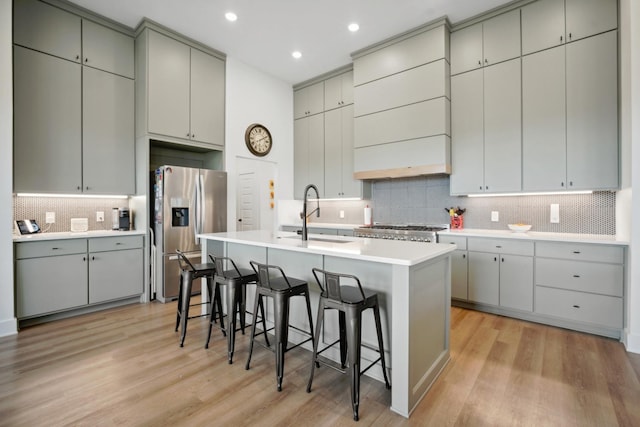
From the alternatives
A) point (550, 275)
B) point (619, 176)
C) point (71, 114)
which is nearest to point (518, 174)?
point (619, 176)

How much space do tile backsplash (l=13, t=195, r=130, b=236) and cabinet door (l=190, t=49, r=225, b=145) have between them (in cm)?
141

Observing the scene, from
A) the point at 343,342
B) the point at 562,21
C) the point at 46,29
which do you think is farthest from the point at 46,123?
the point at 562,21

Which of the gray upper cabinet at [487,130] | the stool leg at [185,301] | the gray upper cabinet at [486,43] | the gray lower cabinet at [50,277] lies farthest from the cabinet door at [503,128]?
the gray lower cabinet at [50,277]

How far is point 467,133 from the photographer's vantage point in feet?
12.2

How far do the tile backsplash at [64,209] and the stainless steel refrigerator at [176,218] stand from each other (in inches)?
24.4

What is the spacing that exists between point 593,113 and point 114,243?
5.23 metres

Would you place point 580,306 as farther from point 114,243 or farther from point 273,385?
point 114,243

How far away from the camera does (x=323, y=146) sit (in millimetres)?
5285

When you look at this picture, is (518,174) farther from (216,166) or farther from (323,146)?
(216,166)

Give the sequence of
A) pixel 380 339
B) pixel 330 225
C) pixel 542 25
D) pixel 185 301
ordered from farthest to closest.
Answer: pixel 330 225, pixel 542 25, pixel 185 301, pixel 380 339

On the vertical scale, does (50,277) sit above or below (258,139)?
below

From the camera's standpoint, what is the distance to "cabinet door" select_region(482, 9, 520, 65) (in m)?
3.37

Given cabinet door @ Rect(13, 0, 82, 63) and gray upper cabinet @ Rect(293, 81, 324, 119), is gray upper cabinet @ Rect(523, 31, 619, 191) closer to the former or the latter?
gray upper cabinet @ Rect(293, 81, 324, 119)

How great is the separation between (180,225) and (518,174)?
4.06 metres
